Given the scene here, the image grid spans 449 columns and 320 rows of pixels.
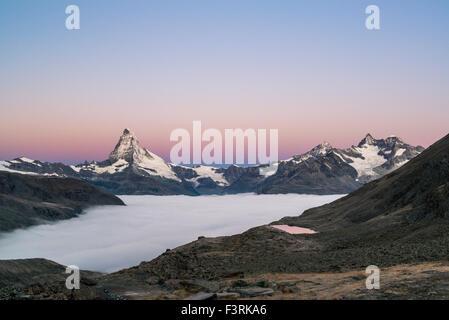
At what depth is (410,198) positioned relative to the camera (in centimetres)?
10700

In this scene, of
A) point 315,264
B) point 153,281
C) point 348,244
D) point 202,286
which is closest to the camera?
point 202,286

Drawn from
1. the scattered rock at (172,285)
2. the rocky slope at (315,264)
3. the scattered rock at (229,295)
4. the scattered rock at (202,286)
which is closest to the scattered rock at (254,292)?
the rocky slope at (315,264)

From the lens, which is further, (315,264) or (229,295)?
(315,264)

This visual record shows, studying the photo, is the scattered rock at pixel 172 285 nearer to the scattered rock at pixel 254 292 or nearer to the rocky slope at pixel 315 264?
the rocky slope at pixel 315 264

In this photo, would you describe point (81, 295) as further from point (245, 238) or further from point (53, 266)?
point (53, 266)

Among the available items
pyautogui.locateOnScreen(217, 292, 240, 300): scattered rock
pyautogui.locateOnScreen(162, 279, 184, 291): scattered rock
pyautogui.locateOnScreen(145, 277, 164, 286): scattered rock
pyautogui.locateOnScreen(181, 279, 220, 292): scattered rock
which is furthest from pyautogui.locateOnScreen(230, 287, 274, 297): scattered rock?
pyautogui.locateOnScreen(145, 277, 164, 286): scattered rock

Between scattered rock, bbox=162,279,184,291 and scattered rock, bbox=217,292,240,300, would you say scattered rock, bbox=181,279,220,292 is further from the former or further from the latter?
scattered rock, bbox=217,292,240,300

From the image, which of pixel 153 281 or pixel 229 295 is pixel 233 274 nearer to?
pixel 153 281

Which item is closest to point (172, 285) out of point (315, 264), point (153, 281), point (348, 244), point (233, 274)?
point (153, 281)

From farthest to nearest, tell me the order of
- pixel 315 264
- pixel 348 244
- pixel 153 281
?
pixel 348 244 < pixel 315 264 < pixel 153 281

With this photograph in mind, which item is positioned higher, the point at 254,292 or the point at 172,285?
the point at 254,292
